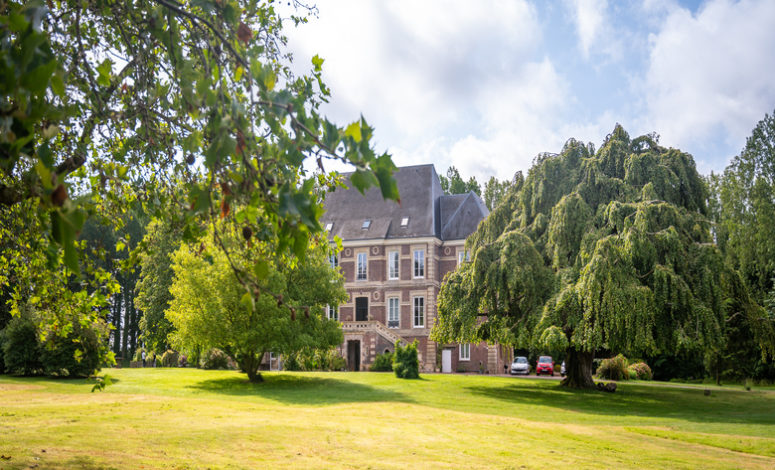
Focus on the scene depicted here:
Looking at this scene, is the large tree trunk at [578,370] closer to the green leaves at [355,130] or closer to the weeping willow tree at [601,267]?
the weeping willow tree at [601,267]

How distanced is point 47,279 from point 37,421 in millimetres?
4254

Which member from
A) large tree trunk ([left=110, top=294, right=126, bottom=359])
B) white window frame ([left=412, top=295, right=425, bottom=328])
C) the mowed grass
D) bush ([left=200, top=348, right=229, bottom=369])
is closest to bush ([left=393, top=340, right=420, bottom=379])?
the mowed grass

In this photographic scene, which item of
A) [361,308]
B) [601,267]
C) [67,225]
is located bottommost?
[67,225]

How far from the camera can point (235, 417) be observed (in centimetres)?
1398

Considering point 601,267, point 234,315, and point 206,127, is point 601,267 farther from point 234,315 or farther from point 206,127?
point 206,127

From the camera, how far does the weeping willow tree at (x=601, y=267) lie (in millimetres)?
20438

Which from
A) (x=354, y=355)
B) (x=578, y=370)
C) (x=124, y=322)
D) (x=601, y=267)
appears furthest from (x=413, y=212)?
(x=124, y=322)

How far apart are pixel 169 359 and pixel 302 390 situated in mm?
19010

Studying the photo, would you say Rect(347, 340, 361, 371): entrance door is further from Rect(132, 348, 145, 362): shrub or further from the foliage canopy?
the foliage canopy

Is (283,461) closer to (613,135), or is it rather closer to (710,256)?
(710,256)

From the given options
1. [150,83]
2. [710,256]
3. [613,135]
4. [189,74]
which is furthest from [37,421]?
[613,135]

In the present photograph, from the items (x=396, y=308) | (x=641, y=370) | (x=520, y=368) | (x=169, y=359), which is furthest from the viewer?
(x=396, y=308)

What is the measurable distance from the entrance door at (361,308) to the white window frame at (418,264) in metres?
4.04

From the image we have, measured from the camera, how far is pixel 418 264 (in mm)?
43656
